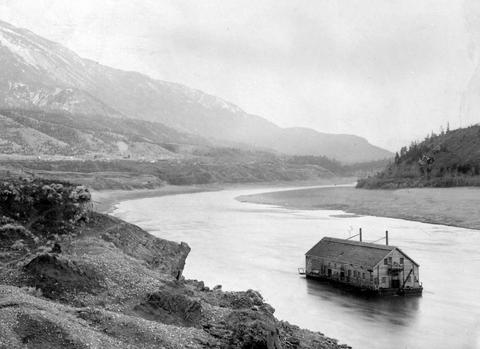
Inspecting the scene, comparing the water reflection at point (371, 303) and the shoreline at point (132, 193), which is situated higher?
the shoreline at point (132, 193)

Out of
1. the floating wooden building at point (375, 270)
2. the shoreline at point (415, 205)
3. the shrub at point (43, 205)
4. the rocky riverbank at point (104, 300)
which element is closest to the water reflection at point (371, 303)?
the floating wooden building at point (375, 270)

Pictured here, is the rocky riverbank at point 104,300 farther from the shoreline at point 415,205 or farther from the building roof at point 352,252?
the shoreline at point 415,205

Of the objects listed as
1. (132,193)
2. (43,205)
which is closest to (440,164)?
(132,193)

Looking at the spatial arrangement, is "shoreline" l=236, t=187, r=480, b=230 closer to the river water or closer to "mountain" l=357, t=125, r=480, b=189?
the river water

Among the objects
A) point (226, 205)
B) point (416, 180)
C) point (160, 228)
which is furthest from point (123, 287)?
point (416, 180)

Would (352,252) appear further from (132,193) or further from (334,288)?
(132,193)

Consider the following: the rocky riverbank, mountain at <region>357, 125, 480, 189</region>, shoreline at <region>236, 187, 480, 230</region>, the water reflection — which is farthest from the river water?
mountain at <region>357, 125, 480, 189</region>

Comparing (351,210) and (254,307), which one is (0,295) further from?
(351,210)

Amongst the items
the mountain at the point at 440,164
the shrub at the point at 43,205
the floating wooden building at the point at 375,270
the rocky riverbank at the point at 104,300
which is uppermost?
the mountain at the point at 440,164
